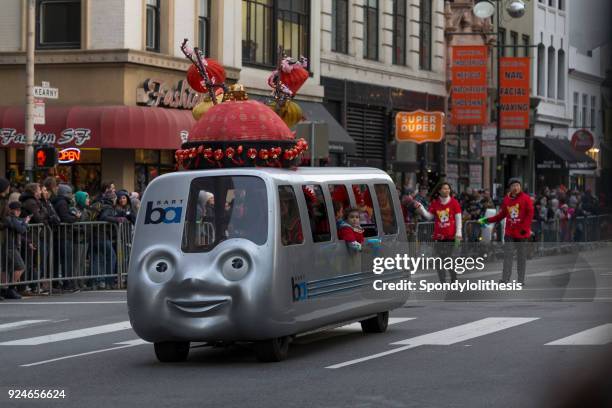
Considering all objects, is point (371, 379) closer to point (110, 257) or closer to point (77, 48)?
point (110, 257)

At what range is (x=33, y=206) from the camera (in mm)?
21219

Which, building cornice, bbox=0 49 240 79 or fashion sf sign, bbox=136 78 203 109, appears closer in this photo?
building cornice, bbox=0 49 240 79

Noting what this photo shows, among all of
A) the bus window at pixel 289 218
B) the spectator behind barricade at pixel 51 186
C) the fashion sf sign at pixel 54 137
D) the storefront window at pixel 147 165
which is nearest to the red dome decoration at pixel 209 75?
the bus window at pixel 289 218

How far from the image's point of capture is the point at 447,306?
724 inches

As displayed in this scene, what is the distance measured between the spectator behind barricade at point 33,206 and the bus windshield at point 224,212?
378 inches

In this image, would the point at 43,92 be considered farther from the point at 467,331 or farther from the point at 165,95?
the point at 467,331

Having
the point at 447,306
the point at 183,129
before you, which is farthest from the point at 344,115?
the point at 447,306

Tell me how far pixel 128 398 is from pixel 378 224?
5225 mm

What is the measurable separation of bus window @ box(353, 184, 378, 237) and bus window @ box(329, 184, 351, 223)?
0.90ft

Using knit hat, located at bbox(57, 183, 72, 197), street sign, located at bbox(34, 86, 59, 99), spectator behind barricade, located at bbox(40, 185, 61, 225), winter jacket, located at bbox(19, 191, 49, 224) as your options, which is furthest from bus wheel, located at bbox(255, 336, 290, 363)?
street sign, located at bbox(34, 86, 59, 99)

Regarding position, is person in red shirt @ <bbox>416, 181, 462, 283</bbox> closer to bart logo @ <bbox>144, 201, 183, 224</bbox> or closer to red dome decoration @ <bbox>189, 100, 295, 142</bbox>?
red dome decoration @ <bbox>189, 100, 295, 142</bbox>

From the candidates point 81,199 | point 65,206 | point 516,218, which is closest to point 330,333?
point 516,218

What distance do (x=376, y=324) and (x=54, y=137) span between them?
17.4 meters

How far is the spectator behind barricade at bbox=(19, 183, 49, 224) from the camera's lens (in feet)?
69.5
